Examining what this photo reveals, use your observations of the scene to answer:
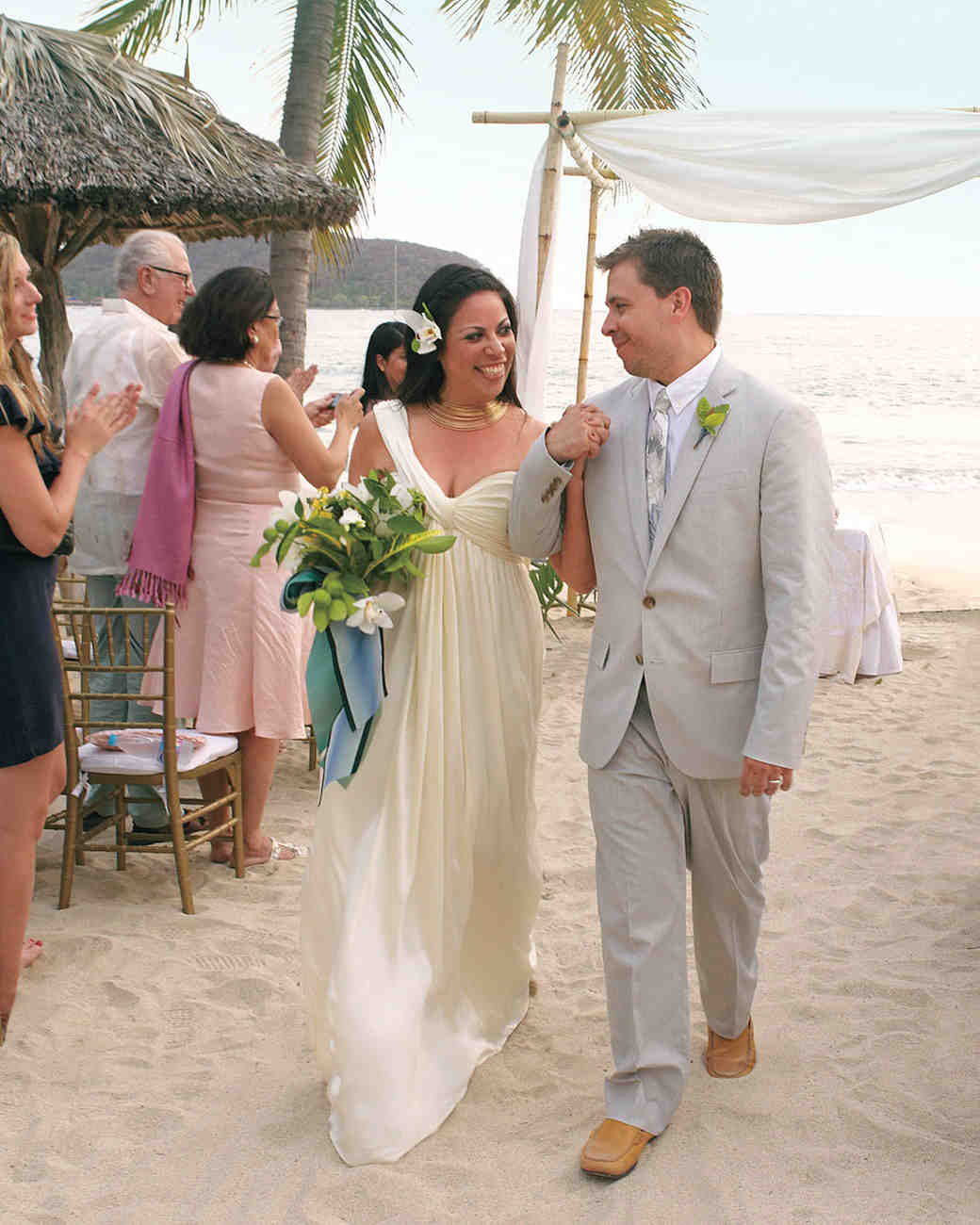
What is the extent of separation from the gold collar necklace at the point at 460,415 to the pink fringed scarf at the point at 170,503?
1.40 metres

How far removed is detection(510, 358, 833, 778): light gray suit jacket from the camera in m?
2.61

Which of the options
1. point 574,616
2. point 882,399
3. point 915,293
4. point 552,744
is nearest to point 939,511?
point 882,399

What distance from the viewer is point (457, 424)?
3.28m

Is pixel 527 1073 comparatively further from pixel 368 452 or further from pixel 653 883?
pixel 368 452

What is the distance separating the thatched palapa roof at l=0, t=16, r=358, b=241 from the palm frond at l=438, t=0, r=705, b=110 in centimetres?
336

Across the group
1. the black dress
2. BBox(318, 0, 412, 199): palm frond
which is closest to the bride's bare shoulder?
the black dress

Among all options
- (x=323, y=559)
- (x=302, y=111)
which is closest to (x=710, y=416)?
(x=323, y=559)

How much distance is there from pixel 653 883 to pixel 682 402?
109cm

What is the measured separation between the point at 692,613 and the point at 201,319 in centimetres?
241

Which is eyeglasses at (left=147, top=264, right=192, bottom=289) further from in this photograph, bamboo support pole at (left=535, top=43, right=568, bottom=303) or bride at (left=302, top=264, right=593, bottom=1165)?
bamboo support pole at (left=535, top=43, right=568, bottom=303)

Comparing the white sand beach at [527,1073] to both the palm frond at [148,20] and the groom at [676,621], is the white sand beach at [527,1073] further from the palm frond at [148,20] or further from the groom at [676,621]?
the palm frond at [148,20]

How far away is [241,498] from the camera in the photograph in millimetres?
4449

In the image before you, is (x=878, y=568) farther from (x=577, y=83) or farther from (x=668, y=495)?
(x=577, y=83)

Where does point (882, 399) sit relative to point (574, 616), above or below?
Answer: above
